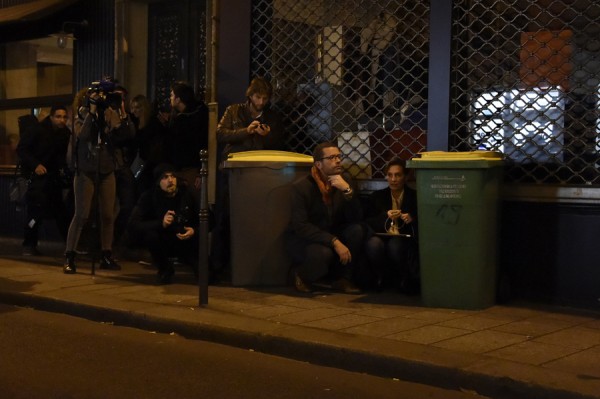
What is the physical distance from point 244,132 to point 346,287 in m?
1.96

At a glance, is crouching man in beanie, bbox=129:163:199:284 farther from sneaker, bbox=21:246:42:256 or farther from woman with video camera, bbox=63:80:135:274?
sneaker, bbox=21:246:42:256

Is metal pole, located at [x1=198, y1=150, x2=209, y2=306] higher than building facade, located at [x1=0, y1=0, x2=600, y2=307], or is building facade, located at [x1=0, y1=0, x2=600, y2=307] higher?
building facade, located at [x1=0, y1=0, x2=600, y2=307]

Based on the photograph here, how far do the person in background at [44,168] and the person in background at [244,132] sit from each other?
8.72 ft

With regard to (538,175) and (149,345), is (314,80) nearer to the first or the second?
(538,175)

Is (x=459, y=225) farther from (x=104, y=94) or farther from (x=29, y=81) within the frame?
(x=29, y=81)

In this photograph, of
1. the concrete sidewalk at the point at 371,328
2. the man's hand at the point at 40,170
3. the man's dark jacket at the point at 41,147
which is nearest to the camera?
the concrete sidewalk at the point at 371,328

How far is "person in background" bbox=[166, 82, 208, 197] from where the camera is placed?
32.1ft

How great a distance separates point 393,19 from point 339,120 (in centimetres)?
119

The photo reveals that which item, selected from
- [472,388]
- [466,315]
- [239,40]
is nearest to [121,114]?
[239,40]

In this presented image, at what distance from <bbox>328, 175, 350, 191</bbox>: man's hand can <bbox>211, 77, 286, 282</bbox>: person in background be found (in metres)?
1.24

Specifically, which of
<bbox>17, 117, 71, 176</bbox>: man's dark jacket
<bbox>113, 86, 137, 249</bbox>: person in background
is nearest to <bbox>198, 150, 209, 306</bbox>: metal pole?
<bbox>113, 86, 137, 249</bbox>: person in background

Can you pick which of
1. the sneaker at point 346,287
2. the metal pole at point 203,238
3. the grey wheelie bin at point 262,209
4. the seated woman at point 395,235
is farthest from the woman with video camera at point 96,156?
the seated woman at point 395,235

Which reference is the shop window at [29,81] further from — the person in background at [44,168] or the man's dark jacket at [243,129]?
the man's dark jacket at [243,129]

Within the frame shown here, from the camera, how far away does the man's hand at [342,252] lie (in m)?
8.08
